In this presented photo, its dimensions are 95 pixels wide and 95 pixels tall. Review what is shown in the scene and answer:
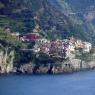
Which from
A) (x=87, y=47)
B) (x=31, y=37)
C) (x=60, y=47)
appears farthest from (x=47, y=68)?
(x=87, y=47)

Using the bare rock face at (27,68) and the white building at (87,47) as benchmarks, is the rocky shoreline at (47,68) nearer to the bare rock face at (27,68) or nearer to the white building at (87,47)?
the bare rock face at (27,68)

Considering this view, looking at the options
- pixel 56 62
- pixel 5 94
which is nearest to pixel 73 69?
pixel 56 62

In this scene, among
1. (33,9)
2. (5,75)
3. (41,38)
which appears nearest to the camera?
(5,75)

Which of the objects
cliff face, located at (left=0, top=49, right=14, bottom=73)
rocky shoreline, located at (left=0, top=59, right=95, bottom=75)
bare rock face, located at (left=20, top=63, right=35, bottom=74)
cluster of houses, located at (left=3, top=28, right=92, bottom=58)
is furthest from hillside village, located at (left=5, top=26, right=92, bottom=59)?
cliff face, located at (left=0, top=49, right=14, bottom=73)

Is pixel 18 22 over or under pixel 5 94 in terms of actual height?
over

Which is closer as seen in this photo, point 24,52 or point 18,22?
point 24,52

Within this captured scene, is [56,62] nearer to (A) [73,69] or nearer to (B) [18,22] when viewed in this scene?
(A) [73,69]

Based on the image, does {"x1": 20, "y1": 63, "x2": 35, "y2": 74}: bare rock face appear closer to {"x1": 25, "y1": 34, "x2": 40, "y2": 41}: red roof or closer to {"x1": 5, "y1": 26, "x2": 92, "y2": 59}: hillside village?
{"x1": 5, "y1": 26, "x2": 92, "y2": 59}: hillside village

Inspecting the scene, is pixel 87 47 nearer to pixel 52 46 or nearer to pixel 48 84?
pixel 52 46
